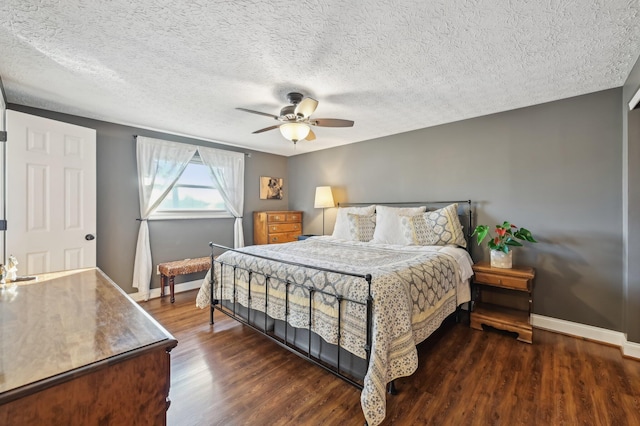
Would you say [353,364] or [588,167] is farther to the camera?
[588,167]

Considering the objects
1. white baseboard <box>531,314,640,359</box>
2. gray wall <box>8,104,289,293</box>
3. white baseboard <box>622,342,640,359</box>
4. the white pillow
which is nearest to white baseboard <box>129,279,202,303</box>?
gray wall <box>8,104,289,293</box>

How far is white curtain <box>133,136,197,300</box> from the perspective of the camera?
12.0ft

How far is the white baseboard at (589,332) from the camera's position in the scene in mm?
2302

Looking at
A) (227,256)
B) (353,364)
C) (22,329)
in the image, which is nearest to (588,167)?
(353,364)

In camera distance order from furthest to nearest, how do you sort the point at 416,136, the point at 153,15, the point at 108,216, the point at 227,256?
the point at 416,136 < the point at 108,216 < the point at 227,256 < the point at 153,15

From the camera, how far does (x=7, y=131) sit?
8.01ft

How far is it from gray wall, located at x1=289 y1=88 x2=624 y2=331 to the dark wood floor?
52cm

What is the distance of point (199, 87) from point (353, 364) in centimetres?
261

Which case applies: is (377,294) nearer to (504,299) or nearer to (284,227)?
(504,299)

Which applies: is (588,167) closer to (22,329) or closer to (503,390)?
(503,390)

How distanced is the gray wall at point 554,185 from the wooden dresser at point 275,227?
Answer: 7.75 ft

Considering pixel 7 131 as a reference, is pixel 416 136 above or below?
above

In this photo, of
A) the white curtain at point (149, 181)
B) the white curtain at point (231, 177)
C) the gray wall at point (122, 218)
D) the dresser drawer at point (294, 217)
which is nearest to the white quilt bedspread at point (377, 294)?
the white curtain at point (149, 181)

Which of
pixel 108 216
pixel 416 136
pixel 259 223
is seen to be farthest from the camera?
pixel 259 223
